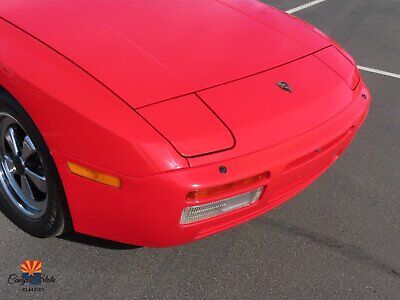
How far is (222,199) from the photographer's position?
1.74 m

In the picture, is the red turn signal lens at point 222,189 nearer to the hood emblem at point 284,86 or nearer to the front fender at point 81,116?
the front fender at point 81,116

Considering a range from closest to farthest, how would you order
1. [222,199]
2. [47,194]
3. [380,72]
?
1. [222,199]
2. [47,194]
3. [380,72]

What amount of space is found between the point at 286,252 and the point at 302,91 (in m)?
0.85

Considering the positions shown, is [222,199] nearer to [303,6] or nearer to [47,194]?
[47,194]

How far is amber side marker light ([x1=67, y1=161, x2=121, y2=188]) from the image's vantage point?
66.3 inches

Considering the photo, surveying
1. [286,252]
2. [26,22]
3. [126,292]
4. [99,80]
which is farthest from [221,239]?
[26,22]

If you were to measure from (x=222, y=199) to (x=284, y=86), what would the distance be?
715 millimetres

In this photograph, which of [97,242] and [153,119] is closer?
[153,119]

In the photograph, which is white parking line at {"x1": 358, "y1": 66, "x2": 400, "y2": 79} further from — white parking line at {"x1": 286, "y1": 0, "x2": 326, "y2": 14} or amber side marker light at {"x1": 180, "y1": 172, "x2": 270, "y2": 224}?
amber side marker light at {"x1": 180, "y1": 172, "x2": 270, "y2": 224}

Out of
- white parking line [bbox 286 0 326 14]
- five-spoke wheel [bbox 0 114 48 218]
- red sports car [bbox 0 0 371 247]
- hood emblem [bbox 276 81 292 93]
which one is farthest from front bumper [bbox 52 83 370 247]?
white parking line [bbox 286 0 326 14]

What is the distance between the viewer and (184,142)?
170 cm

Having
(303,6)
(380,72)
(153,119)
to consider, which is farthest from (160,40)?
(303,6)

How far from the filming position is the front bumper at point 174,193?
5.41 ft

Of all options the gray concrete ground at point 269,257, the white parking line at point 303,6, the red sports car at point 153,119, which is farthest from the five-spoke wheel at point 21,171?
the white parking line at point 303,6
